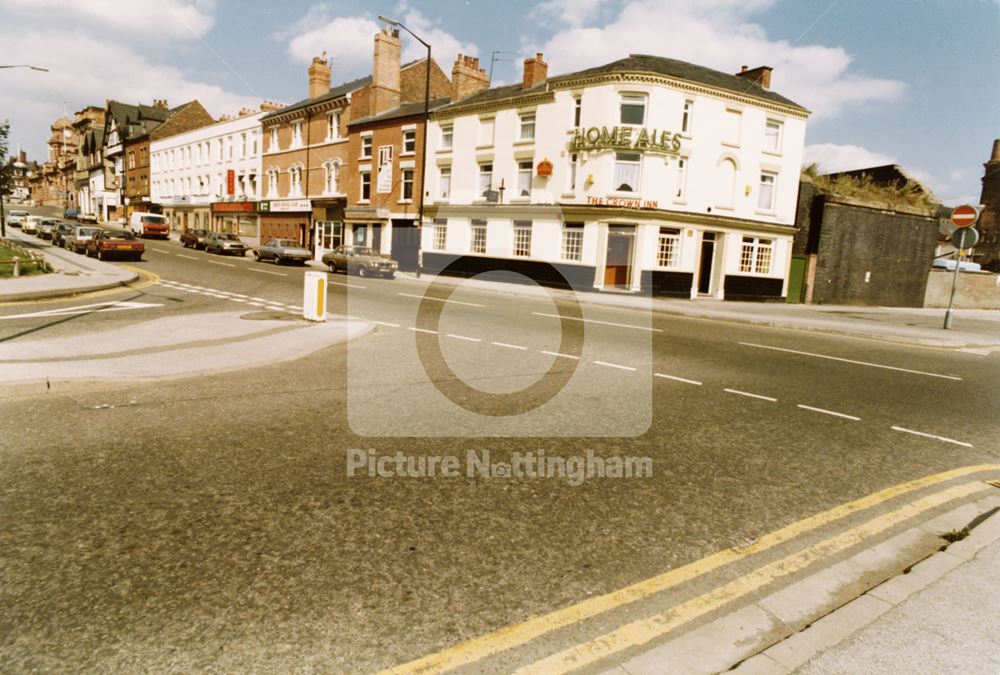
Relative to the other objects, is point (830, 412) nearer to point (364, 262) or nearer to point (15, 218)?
point (364, 262)

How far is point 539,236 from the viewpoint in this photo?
94.2 ft

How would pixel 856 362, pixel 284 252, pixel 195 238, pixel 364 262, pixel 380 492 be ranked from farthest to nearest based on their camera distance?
pixel 195 238 < pixel 284 252 < pixel 364 262 < pixel 856 362 < pixel 380 492

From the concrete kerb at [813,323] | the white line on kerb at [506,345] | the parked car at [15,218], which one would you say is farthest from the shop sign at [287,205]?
the white line on kerb at [506,345]

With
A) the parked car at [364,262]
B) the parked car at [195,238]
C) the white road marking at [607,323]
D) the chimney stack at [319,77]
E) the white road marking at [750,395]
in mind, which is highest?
the chimney stack at [319,77]

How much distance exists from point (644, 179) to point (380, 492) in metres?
25.0

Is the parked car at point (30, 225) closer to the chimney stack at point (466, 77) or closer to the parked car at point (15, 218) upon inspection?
the parked car at point (15, 218)

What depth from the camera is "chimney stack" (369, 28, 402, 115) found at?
37.2m

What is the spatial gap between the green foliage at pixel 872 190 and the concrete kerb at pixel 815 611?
30.5 m

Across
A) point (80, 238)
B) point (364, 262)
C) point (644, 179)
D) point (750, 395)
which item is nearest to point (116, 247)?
point (80, 238)

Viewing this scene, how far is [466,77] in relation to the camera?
3494 centimetres

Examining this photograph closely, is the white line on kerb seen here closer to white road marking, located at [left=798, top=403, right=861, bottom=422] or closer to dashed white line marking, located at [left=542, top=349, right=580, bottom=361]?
dashed white line marking, located at [left=542, top=349, right=580, bottom=361]

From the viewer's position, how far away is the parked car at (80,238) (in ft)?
94.5

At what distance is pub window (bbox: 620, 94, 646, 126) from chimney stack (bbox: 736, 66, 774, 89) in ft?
31.3

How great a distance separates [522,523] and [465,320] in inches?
404
